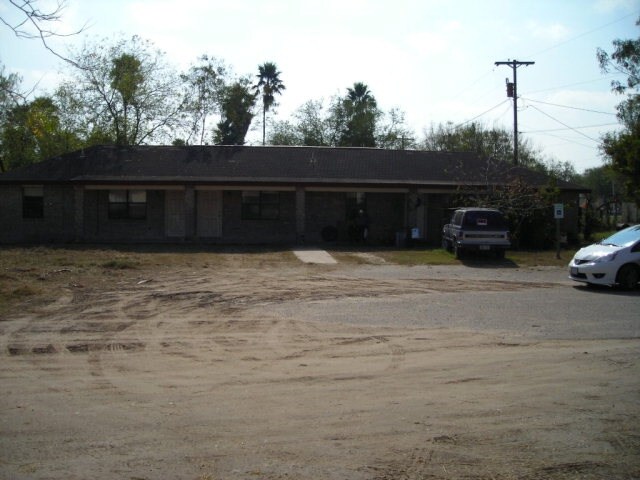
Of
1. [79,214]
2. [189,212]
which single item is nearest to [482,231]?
[189,212]

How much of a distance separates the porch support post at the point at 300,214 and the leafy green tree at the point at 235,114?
27.8 m

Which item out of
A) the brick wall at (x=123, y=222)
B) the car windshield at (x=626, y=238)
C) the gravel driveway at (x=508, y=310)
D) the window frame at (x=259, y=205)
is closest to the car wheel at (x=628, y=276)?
the gravel driveway at (x=508, y=310)

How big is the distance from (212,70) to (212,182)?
2729 centimetres

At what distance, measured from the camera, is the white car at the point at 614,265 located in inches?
584

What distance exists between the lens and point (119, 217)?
101 feet

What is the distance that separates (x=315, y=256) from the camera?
78.3 feet

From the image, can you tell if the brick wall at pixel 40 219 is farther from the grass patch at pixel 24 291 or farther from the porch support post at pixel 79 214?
the grass patch at pixel 24 291

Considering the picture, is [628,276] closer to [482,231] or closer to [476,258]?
[482,231]

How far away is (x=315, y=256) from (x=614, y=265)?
11466 mm

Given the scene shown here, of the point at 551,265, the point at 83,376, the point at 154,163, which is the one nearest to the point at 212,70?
the point at 154,163

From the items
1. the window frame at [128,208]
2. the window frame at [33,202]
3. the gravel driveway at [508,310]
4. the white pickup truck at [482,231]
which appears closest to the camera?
the gravel driveway at [508,310]

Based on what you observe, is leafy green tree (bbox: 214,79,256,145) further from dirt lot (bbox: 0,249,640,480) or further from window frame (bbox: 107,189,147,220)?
dirt lot (bbox: 0,249,640,480)

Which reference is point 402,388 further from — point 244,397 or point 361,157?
point 361,157

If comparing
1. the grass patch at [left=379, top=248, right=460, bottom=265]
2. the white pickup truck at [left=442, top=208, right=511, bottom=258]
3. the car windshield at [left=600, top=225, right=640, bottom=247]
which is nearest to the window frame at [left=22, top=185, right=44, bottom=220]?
the grass patch at [left=379, top=248, right=460, bottom=265]
